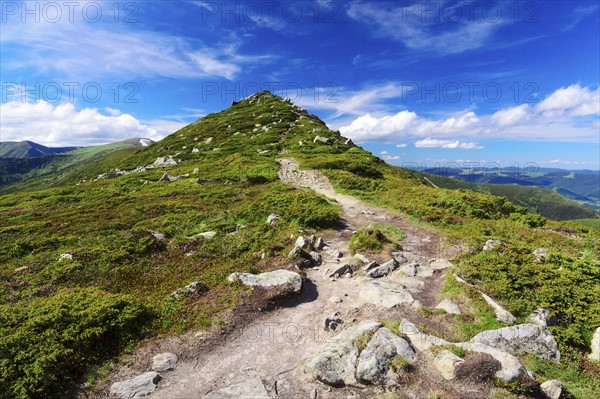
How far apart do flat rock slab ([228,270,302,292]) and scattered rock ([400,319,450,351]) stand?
14.8 ft

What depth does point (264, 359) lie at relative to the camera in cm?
898

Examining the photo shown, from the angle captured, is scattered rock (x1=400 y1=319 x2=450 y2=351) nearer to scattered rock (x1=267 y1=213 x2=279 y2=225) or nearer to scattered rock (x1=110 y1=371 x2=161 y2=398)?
scattered rock (x1=110 y1=371 x2=161 y2=398)

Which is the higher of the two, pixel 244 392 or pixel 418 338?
pixel 418 338

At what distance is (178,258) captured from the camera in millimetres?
15922

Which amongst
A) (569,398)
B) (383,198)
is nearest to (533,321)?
(569,398)

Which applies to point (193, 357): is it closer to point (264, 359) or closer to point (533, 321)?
point (264, 359)

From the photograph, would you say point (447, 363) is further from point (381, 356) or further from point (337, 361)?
point (337, 361)

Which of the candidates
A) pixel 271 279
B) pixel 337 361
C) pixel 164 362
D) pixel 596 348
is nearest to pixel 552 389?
pixel 596 348

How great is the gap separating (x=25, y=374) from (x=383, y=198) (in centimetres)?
2494

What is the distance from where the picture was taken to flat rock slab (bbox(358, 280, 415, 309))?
36.8 ft

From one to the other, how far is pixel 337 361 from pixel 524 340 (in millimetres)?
5745

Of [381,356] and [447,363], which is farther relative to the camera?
[381,356]

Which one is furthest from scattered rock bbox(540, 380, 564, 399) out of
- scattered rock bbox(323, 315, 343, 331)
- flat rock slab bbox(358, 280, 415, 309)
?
scattered rock bbox(323, 315, 343, 331)

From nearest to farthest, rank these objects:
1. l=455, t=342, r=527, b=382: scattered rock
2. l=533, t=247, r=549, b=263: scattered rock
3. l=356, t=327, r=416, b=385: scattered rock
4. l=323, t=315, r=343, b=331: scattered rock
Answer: l=455, t=342, r=527, b=382: scattered rock < l=356, t=327, r=416, b=385: scattered rock < l=323, t=315, r=343, b=331: scattered rock < l=533, t=247, r=549, b=263: scattered rock
